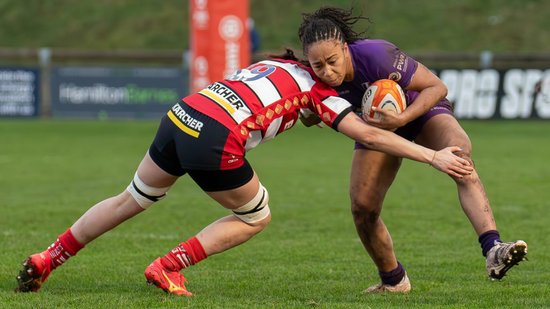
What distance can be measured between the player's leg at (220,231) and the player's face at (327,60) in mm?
665

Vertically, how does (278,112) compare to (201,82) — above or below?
above

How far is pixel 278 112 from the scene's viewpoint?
576 cm

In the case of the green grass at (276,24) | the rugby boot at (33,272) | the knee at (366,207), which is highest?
the knee at (366,207)

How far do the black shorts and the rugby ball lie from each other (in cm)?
76

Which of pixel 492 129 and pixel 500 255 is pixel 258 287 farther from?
pixel 492 129

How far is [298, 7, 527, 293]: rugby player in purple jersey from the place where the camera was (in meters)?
5.80

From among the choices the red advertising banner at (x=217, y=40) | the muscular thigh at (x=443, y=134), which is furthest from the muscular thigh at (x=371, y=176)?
the red advertising banner at (x=217, y=40)

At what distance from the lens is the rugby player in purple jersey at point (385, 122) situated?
5.80 m

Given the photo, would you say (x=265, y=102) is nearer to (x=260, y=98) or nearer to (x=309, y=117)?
(x=260, y=98)

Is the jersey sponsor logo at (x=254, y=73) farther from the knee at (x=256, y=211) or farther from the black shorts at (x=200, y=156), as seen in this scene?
the knee at (x=256, y=211)

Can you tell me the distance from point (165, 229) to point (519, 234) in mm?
3104

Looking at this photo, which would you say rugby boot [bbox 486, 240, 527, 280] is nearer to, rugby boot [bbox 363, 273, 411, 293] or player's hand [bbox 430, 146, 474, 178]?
player's hand [bbox 430, 146, 474, 178]

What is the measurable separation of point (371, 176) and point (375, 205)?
19cm

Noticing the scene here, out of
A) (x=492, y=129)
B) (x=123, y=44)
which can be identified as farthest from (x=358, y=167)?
(x=123, y=44)
